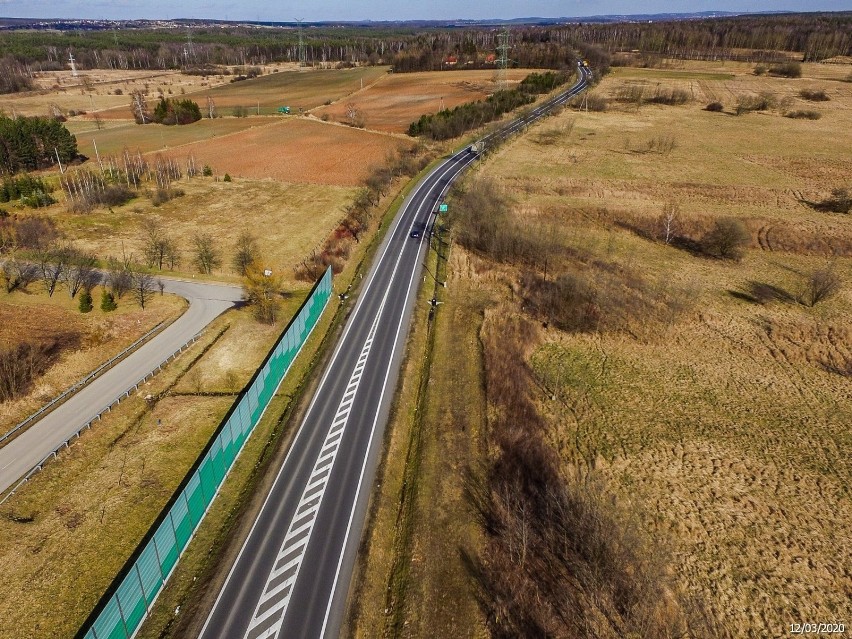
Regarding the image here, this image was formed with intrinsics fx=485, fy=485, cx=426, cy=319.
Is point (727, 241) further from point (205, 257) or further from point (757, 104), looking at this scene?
point (757, 104)

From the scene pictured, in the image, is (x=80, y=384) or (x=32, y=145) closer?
(x=80, y=384)

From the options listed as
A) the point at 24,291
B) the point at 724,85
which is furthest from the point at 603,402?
the point at 724,85

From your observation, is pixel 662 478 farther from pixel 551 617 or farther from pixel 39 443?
pixel 39 443

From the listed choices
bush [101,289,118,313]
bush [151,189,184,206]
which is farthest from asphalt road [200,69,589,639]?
bush [151,189,184,206]

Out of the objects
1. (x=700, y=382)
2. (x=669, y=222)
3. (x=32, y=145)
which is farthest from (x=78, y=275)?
(x=669, y=222)

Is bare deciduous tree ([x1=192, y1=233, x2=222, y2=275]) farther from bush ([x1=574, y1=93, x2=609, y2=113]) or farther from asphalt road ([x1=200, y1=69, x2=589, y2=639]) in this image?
bush ([x1=574, y1=93, x2=609, y2=113])

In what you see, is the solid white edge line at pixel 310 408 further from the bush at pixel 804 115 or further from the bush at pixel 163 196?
the bush at pixel 804 115

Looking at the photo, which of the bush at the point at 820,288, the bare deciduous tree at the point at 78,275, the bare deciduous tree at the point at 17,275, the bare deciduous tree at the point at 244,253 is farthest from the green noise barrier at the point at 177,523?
the bush at the point at 820,288
